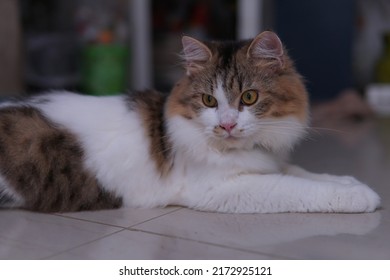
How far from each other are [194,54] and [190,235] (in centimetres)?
60

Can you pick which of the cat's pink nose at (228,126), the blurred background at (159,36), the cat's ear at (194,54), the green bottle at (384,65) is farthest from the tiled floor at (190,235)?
the green bottle at (384,65)

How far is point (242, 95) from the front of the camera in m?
1.65

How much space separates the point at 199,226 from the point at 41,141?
0.57 m

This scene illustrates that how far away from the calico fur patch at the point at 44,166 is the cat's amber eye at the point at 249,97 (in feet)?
1.76

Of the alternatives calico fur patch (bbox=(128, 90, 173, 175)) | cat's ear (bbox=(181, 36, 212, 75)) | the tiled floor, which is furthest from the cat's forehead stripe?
Result: the tiled floor

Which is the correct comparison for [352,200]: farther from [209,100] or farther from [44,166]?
[44,166]

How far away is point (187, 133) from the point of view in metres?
1.73

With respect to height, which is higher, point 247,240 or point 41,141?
point 41,141

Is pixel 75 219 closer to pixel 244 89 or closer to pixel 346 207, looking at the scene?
pixel 244 89

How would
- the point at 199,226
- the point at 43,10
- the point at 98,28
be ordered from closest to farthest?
the point at 199,226, the point at 98,28, the point at 43,10

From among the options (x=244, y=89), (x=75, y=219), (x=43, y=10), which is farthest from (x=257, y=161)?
(x=43, y=10)

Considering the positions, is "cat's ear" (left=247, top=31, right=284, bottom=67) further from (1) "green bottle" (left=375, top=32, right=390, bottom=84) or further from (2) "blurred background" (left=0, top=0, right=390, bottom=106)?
(1) "green bottle" (left=375, top=32, right=390, bottom=84)

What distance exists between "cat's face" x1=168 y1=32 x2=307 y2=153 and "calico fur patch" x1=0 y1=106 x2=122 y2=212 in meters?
0.35

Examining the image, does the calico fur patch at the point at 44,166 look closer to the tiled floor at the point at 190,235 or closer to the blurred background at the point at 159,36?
the tiled floor at the point at 190,235
